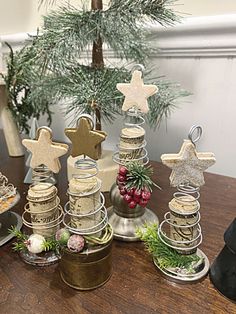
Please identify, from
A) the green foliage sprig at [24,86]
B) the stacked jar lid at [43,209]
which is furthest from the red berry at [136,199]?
the green foliage sprig at [24,86]

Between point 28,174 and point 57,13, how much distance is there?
1.08 feet

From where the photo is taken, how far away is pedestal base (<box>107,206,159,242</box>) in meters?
0.50

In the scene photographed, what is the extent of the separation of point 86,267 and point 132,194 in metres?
0.12

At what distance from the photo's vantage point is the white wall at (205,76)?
75 cm

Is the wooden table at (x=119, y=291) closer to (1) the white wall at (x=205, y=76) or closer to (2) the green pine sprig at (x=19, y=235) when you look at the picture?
(2) the green pine sprig at (x=19, y=235)

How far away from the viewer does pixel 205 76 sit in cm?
80

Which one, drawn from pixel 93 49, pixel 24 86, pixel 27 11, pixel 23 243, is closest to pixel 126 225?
pixel 23 243

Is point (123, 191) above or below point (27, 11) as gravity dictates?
below

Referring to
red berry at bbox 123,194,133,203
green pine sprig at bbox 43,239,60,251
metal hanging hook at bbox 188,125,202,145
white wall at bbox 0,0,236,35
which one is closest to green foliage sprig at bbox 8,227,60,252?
green pine sprig at bbox 43,239,60,251

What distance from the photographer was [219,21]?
72cm

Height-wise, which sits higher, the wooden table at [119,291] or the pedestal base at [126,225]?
the pedestal base at [126,225]

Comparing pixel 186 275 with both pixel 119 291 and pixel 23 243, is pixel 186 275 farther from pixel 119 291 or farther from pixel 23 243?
pixel 23 243

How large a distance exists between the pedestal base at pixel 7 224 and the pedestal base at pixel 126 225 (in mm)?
153

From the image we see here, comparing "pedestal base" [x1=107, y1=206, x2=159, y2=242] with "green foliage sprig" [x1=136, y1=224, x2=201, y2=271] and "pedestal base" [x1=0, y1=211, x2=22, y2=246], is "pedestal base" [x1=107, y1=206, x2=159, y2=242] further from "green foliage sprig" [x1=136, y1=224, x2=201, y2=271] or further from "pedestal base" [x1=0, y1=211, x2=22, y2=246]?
"pedestal base" [x1=0, y1=211, x2=22, y2=246]
